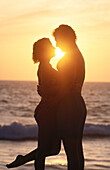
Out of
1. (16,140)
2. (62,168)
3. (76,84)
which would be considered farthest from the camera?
(16,140)

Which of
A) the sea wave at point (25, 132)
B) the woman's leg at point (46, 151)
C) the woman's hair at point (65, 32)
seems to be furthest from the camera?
the sea wave at point (25, 132)

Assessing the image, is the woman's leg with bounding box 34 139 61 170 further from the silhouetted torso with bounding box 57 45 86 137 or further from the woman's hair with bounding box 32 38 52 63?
the woman's hair with bounding box 32 38 52 63

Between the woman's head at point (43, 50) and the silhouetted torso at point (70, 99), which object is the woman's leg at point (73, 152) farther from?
the woman's head at point (43, 50)

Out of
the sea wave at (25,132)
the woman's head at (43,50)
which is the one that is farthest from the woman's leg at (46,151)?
the sea wave at (25,132)

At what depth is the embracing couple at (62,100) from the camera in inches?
198

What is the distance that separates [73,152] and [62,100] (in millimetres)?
643

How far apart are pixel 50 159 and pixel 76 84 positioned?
4.59 m

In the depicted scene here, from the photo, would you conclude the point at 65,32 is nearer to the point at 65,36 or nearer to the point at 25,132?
the point at 65,36

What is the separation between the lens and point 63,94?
507cm

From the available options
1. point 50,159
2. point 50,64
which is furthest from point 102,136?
point 50,64

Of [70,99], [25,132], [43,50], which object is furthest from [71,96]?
[25,132]

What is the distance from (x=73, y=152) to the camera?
511cm

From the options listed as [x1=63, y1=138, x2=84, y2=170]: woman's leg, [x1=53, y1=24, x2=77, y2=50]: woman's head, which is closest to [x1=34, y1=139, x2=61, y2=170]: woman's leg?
[x1=63, y1=138, x2=84, y2=170]: woman's leg

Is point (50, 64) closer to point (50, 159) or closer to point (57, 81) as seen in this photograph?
point (57, 81)
